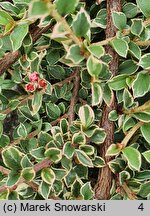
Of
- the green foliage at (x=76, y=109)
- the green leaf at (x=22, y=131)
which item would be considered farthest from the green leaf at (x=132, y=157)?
the green leaf at (x=22, y=131)

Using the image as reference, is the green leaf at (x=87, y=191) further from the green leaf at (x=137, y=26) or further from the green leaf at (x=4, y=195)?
the green leaf at (x=137, y=26)

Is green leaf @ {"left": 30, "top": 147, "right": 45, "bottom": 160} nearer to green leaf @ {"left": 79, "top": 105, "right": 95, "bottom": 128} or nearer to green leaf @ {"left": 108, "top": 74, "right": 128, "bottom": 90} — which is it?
green leaf @ {"left": 79, "top": 105, "right": 95, "bottom": 128}

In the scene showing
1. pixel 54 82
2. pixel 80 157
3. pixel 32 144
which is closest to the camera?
pixel 80 157

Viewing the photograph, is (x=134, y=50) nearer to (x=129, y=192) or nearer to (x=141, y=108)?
(x=141, y=108)

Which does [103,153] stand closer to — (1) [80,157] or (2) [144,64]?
(1) [80,157]

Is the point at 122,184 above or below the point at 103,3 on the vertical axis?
below

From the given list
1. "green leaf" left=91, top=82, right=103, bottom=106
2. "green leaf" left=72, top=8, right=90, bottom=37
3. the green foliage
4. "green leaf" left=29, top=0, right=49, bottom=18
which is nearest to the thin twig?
the green foliage

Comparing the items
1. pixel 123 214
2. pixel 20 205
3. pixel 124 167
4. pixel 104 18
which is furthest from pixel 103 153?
pixel 104 18

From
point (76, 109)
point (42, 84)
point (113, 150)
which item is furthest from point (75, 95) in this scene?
point (113, 150)
